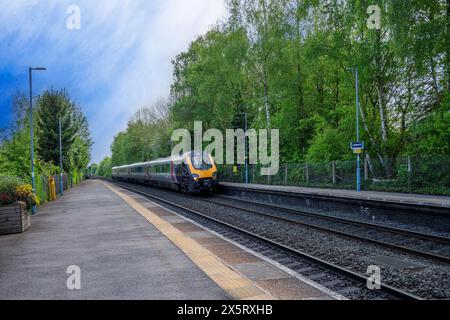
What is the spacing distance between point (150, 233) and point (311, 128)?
23768 mm

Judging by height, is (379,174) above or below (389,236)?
above

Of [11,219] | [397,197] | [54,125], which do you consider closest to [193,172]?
[397,197]

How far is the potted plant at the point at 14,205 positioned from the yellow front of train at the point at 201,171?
43.9 ft

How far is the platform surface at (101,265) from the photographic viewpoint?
17.3ft

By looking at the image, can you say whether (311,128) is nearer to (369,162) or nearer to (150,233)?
(369,162)

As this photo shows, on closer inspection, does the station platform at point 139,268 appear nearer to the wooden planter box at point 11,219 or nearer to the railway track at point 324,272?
the wooden planter box at point 11,219

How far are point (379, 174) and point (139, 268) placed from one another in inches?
771

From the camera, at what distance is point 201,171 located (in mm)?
24906

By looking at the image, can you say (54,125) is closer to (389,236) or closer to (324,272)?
(389,236)

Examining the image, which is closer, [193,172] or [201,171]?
→ [193,172]

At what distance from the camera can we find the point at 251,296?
16.5ft

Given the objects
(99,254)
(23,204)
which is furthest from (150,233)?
(23,204)

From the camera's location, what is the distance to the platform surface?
526cm

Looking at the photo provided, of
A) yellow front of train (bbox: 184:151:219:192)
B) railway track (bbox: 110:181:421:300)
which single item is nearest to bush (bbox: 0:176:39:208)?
railway track (bbox: 110:181:421:300)
